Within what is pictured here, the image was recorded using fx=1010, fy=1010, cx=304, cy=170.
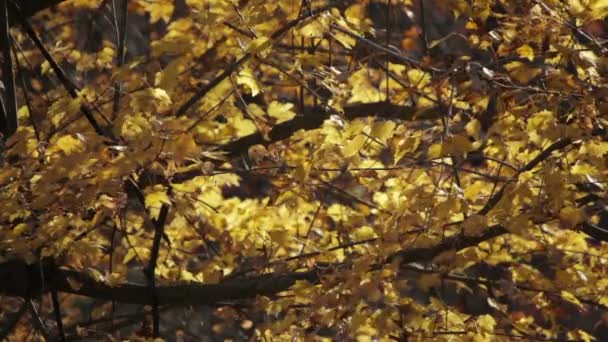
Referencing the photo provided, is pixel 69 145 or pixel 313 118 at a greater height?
pixel 69 145

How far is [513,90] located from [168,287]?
1.98 metres

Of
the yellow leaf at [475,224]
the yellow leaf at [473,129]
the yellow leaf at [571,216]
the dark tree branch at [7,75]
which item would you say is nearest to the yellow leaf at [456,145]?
the yellow leaf at [473,129]

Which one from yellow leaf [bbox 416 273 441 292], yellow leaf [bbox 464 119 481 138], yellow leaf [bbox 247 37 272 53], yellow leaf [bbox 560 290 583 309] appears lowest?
yellow leaf [bbox 560 290 583 309]

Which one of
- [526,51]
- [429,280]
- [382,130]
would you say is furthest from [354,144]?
[526,51]

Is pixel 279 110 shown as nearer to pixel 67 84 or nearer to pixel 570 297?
pixel 67 84

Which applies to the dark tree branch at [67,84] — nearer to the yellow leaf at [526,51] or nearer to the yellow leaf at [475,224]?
the yellow leaf at [475,224]

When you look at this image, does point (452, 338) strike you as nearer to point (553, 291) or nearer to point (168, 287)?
point (553, 291)

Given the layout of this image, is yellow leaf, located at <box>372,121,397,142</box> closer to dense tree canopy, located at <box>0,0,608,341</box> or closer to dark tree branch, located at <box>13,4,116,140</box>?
dense tree canopy, located at <box>0,0,608,341</box>

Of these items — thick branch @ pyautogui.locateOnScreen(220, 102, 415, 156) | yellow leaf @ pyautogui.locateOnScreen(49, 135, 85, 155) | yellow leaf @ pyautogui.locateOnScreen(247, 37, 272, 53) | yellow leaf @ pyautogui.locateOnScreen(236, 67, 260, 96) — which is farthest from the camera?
thick branch @ pyautogui.locateOnScreen(220, 102, 415, 156)

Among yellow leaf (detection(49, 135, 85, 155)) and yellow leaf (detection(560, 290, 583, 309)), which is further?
yellow leaf (detection(560, 290, 583, 309))

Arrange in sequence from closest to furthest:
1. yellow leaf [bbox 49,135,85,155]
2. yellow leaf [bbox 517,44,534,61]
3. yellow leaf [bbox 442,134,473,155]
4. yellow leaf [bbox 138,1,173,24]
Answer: yellow leaf [bbox 442,134,473,155] < yellow leaf [bbox 49,135,85,155] < yellow leaf [bbox 517,44,534,61] < yellow leaf [bbox 138,1,173,24]

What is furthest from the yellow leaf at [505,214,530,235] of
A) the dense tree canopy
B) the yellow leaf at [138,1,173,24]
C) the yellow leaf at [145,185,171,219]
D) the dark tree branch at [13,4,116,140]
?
the yellow leaf at [138,1,173,24]

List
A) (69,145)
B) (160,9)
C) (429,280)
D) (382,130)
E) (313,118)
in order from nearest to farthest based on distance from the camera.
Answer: (382,130) < (69,145) < (429,280) < (313,118) < (160,9)

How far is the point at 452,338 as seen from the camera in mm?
4613
